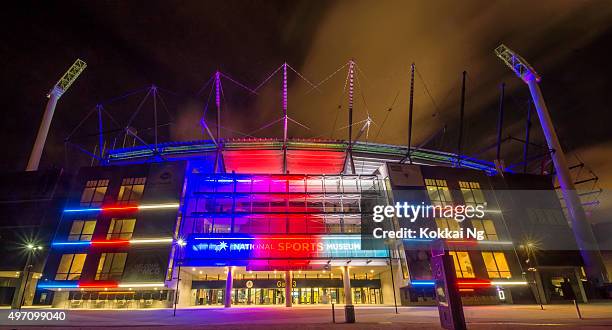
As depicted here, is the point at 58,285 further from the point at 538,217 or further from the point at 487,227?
the point at 538,217

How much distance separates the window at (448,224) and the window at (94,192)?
141ft

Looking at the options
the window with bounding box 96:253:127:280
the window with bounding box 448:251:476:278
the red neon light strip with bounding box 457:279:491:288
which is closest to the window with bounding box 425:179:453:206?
the window with bounding box 448:251:476:278

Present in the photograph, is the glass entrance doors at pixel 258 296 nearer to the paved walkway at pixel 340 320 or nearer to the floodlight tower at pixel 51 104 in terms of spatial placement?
the paved walkway at pixel 340 320

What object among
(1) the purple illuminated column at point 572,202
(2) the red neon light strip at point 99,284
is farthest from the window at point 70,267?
(1) the purple illuminated column at point 572,202

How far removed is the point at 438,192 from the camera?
39.9 meters

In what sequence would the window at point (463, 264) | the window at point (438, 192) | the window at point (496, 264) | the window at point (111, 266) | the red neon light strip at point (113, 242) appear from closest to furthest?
the window at point (111, 266) → the red neon light strip at point (113, 242) → the window at point (463, 264) → the window at point (496, 264) → the window at point (438, 192)

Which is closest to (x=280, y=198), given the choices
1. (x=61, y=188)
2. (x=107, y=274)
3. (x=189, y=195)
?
(x=189, y=195)

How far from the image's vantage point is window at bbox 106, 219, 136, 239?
34.7m

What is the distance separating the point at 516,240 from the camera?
124 ft

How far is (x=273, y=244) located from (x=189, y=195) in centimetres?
1291

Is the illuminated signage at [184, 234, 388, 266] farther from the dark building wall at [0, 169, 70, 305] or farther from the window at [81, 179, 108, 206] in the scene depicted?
the dark building wall at [0, 169, 70, 305]

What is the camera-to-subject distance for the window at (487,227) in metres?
37.9

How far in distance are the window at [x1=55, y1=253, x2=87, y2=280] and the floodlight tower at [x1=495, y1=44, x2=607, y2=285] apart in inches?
2475

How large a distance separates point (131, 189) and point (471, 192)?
1803 inches
